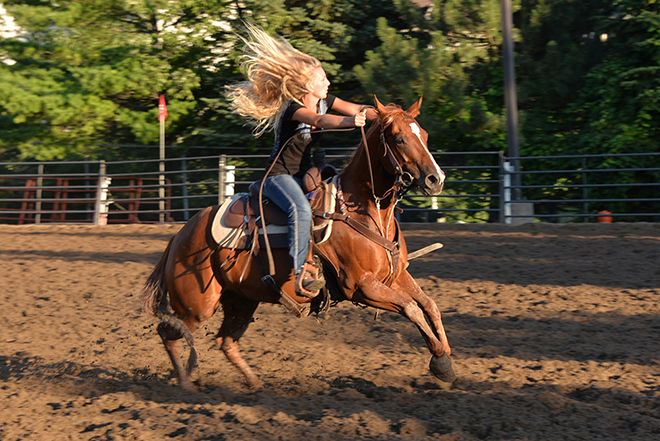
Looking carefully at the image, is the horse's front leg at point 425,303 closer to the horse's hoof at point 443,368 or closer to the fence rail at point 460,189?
the horse's hoof at point 443,368

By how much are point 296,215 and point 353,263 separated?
55 centimetres

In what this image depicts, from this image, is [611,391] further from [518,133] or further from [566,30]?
[566,30]

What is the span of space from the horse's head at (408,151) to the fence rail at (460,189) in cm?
A: 687

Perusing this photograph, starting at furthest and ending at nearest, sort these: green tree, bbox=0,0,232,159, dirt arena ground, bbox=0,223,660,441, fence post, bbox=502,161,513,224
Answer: green tree, bbox=0,0,232,159, fence post, bbox=502,161,513,224, dirt arena ground, bbox=0,223,660,441

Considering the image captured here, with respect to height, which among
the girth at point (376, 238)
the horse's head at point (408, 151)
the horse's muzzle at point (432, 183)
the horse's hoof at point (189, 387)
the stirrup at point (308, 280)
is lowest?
the horse's hoof at point (189, 387)

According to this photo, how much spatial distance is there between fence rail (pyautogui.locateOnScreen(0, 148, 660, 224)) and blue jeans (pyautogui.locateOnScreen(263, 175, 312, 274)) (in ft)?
21.8

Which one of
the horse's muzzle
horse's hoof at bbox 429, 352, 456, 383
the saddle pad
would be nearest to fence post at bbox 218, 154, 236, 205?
the saddle pad

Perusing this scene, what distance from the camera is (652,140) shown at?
13094mm

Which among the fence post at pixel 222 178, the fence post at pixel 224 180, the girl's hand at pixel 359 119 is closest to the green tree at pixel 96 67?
the fence post at pixel 222 178

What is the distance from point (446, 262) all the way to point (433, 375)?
4.59 meters

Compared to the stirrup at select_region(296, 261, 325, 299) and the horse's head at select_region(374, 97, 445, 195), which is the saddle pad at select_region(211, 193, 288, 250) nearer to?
the stirrup at select_region(296, 261, 325, 299)

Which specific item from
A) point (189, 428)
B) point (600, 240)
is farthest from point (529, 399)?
point (600, 240)

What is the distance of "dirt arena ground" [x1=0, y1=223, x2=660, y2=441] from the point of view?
3701 millimetres

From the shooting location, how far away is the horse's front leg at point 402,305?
4227 mm
